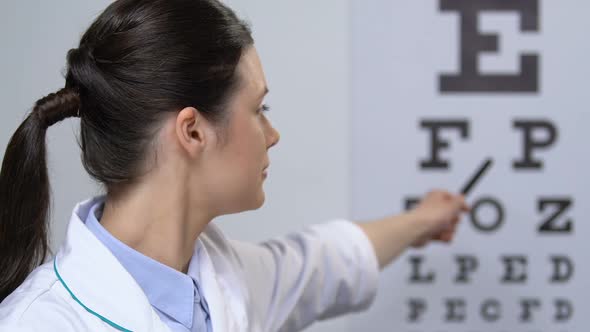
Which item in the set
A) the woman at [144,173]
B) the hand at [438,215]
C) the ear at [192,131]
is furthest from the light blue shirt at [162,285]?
the hand at [438,215]

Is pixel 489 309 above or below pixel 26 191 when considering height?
below

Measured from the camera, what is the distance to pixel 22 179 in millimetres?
656

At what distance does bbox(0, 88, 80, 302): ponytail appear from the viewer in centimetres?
65

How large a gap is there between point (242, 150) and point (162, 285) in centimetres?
17

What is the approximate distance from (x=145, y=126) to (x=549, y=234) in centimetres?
76

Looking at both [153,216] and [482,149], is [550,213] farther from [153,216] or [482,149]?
[153,216]

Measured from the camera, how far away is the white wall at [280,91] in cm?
111

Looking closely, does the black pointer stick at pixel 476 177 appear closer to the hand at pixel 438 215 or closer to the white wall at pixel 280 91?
the hand at pixel 438 215

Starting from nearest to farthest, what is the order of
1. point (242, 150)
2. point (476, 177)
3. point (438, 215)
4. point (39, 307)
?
point (39, 307) → point (242, 150) → point (438, 215) → point (476, 177)

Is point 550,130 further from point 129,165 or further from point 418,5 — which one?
point 129,165

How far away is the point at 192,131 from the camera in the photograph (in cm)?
68

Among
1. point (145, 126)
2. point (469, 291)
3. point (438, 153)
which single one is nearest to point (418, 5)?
point (438, 153)

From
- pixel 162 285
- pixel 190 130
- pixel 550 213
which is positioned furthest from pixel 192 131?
pixel 550 213

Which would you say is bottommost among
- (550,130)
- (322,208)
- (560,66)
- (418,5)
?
(322,208)
